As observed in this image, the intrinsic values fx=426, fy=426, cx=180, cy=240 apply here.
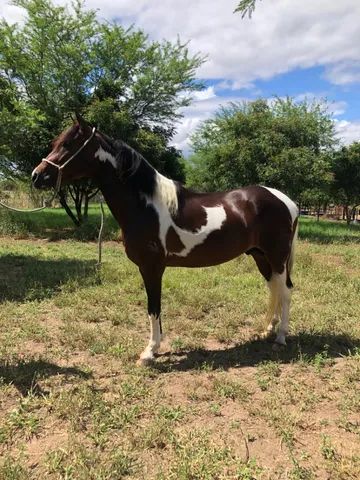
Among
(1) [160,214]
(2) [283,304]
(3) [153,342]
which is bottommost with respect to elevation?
(3) [153,342]

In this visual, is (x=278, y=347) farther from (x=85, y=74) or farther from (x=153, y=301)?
(x=85, y=74)

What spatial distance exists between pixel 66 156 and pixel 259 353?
8.96ft

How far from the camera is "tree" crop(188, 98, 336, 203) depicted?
15688 mm

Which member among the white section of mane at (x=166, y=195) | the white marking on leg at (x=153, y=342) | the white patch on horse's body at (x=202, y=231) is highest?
the white section of mane at (x=166, y=195)

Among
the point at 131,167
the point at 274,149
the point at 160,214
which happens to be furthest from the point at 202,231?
the point at 274,149

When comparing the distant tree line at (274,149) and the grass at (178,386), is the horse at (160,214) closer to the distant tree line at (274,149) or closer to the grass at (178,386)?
the grass at (178,386)

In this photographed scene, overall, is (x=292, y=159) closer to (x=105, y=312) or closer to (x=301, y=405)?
(x=105, y=312)

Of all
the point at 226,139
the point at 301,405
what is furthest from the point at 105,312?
the point at 226,139

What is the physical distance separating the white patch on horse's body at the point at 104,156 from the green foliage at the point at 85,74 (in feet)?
37.0

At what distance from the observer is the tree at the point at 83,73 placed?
1597cm

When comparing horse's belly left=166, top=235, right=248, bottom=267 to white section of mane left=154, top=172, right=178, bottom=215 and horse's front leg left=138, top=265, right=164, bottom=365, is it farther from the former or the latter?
white section of mane left=154, top=172, right=178, bottom=215

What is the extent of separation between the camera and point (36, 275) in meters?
7.56

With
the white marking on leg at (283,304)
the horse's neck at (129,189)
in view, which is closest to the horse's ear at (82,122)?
the horse's neck at (129,189)

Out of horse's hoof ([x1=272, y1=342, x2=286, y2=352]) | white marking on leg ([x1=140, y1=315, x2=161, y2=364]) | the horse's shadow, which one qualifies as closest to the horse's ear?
white marking on leg ([x1=140, y1=315, x2=161, y2=364])
